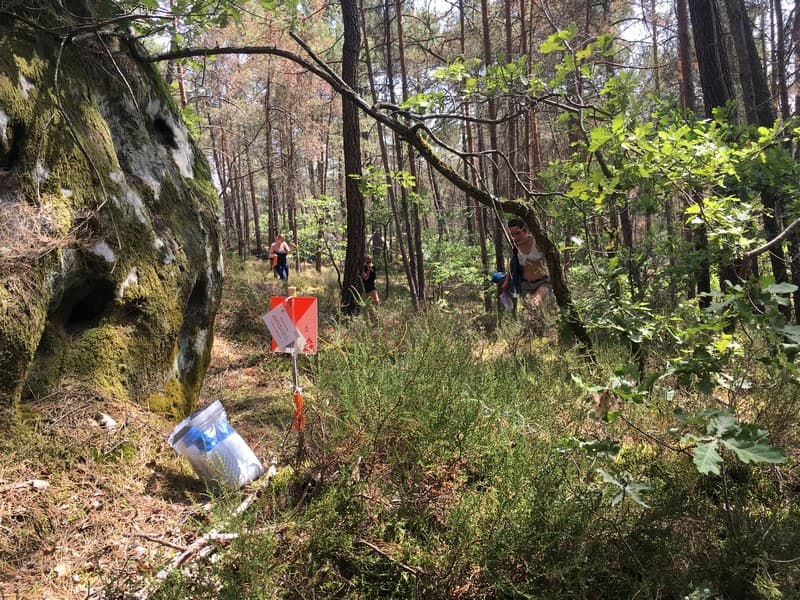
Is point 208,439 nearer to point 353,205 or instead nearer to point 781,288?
point 781,288

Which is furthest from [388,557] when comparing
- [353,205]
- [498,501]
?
[353,205]

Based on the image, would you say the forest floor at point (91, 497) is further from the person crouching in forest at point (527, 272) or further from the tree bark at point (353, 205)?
the tree bark at point (353, 205)

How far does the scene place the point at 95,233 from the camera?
11.2ft

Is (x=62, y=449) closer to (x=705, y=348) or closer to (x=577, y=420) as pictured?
(x=577, y=420)

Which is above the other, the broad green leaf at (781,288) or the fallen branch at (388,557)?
the broad green leaf at (781,288)

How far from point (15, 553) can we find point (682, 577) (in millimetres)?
2994

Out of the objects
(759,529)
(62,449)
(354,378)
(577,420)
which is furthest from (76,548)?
(759,529)

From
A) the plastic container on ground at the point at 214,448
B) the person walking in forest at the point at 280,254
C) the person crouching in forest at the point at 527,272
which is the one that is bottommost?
the plastic container on ground at the point at 214,448

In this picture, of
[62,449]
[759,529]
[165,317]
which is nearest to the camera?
[759,529]

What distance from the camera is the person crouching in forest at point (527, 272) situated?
19.1ft

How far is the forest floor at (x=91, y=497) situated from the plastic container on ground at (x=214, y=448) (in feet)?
0.46

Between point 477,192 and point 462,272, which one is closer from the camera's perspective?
point 477,192

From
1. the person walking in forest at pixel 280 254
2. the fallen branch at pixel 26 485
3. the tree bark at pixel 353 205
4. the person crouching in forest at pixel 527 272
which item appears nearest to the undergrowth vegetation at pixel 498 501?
the fallen branch at pixel 26 485

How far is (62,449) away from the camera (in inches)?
110
